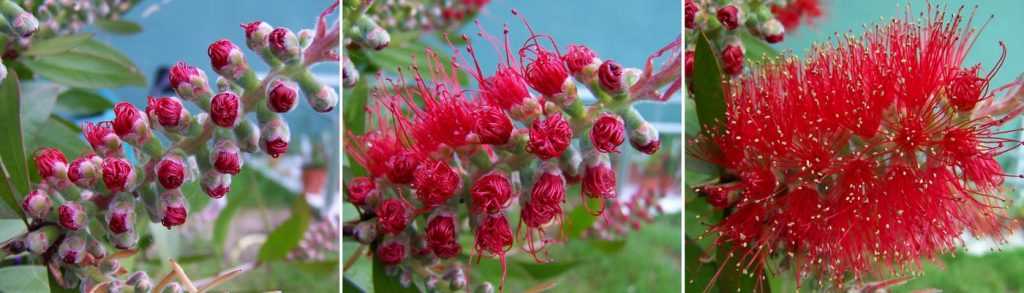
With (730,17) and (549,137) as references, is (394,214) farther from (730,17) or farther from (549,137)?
(730,17)

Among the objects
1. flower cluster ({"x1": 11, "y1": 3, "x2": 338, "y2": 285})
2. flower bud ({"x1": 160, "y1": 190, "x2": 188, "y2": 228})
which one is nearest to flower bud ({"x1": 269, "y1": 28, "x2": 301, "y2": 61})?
flower cluster ({"x1": 11, "y1": 3, "x2": 338, "y2": 285})

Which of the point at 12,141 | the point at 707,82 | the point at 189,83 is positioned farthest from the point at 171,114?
the point at 707,82

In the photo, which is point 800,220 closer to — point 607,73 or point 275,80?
point 607,73

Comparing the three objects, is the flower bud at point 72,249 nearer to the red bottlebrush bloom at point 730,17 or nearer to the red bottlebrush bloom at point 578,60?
the red bottlebrush bloom at point 578,60

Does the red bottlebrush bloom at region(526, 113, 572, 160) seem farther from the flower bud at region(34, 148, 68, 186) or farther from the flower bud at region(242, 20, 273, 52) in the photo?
the flower bud at region(34, 148, 68, 186)

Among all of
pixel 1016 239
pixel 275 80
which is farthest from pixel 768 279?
pixel 275 80
